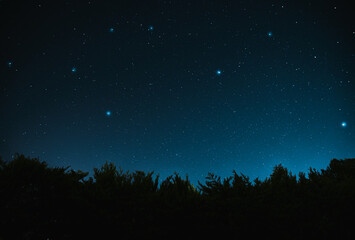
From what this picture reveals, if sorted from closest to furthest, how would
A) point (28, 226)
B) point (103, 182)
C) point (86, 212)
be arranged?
point (28, 226) → point (86, 212) → point (103, 182)

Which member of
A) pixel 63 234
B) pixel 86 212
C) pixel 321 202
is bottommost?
pixel 63 234

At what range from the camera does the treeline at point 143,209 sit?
4.02m

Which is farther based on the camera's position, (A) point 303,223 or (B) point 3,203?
(A) point 303,223

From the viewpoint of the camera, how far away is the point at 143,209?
4.27 m

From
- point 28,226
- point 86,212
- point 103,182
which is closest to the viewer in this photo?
point 28,226

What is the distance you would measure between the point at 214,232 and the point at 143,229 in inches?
56.7

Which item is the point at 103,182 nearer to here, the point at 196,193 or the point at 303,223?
the point at 196,193

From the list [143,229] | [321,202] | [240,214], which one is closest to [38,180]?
[143,229]

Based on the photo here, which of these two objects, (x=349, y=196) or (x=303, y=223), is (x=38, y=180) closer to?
(x=303, y=223)

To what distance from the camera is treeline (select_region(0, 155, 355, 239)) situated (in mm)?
4023

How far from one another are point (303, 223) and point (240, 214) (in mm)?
1344

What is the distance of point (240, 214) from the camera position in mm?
4383

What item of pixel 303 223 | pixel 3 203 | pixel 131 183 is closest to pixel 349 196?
pixel 303 223

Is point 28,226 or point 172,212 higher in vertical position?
point 172,212
